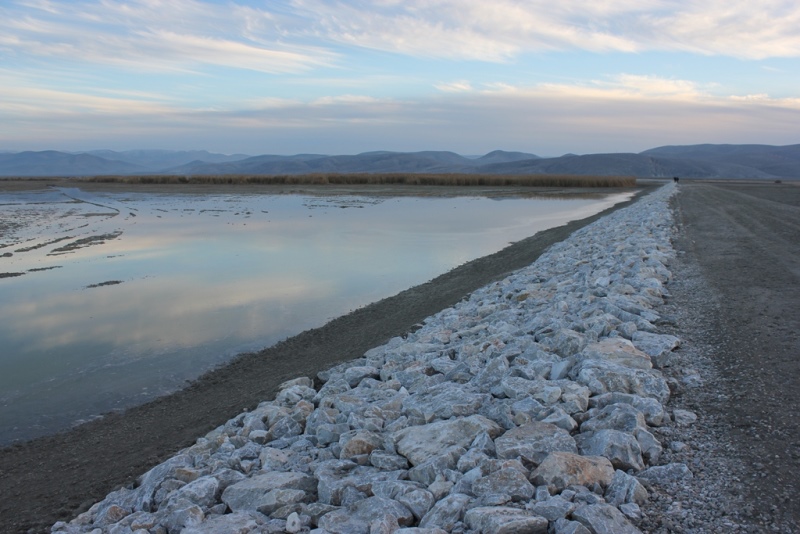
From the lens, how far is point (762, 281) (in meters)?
7.43

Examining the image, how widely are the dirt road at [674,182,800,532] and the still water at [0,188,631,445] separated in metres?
5.16

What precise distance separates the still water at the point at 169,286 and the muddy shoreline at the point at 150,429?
36cm

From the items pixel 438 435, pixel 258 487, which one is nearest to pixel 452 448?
pixel 438 435

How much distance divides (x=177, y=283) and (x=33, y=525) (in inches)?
317

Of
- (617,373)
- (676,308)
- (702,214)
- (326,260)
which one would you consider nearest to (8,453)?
(617,373)

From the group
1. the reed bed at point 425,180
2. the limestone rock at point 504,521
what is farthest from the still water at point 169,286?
the reed bed at point 425,180

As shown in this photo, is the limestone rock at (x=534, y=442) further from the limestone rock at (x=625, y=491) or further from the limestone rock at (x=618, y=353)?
the limestone rock at (x=618, y=353)

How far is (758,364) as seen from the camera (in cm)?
444

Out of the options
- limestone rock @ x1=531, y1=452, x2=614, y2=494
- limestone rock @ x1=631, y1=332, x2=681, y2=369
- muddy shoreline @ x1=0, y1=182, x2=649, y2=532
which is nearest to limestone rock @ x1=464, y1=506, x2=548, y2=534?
limestone rock @ x1=531, y1=452, x2=614, y2=494

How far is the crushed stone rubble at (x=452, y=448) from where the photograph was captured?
9.18 feet

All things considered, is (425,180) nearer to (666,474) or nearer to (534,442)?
(534,442)

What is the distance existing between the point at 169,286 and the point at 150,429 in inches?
252

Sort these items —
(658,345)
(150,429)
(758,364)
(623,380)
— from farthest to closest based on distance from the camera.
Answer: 1. (150,429)
2. (658,345)
3. (758,364)
4. (623,380)

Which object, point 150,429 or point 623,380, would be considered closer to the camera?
point 623,380
